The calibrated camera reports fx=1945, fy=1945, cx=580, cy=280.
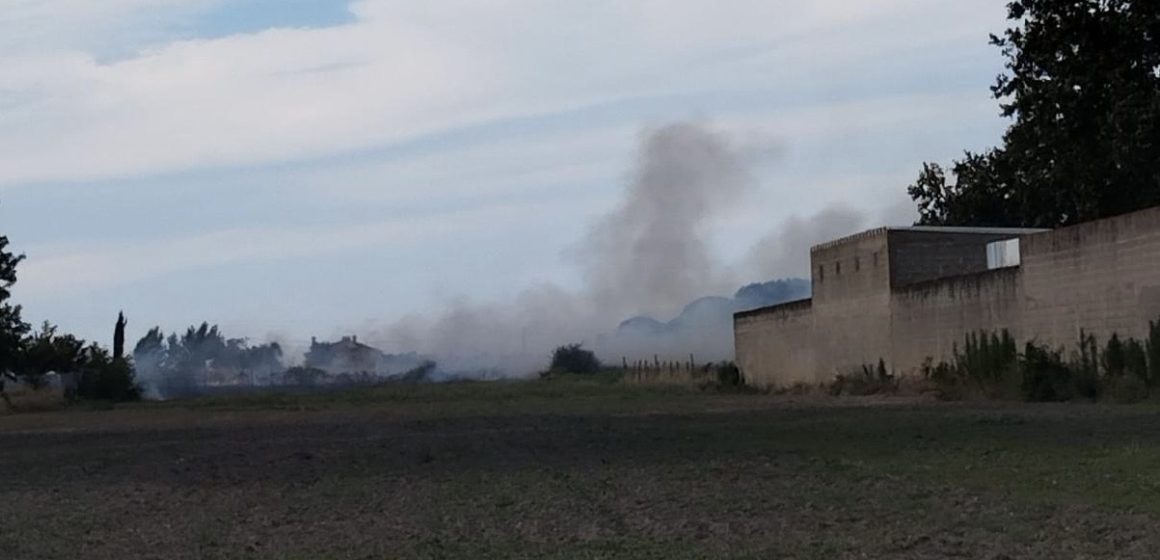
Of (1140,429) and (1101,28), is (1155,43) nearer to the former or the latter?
(1101,28)

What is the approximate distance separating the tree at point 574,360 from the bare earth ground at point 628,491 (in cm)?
8868

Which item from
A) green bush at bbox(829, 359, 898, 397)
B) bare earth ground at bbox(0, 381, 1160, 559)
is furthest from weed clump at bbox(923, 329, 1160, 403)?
green bush at bbox(829, 359, 898, 397)

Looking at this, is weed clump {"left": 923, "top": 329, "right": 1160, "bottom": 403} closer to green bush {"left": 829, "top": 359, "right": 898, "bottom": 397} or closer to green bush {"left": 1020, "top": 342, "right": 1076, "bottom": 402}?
green bush {"left": 1020, "top": 342, "right": 1076, "bottom": 402}

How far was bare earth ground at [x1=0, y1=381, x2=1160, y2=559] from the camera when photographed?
47.6 ft

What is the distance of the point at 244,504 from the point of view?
1986 cm

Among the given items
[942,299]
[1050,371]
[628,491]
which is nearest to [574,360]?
[942,299]

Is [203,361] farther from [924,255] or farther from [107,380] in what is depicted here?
[924,255]

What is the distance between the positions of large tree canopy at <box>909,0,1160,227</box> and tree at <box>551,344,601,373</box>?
69868 millimetres

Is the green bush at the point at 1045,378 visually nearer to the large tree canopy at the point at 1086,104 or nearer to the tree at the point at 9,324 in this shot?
the large tree canopy at the point at 1086,104

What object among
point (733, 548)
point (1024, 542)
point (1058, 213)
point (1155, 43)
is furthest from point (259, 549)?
point (1058, 213)

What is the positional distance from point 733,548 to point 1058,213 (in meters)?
46.1

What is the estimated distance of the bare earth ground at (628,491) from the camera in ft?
47.6

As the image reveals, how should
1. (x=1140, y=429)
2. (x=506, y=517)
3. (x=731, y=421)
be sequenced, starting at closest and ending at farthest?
(x=506, y=517)
(x=1140, y=429)
(x=731, y=421)

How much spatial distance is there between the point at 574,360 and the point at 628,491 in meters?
107
